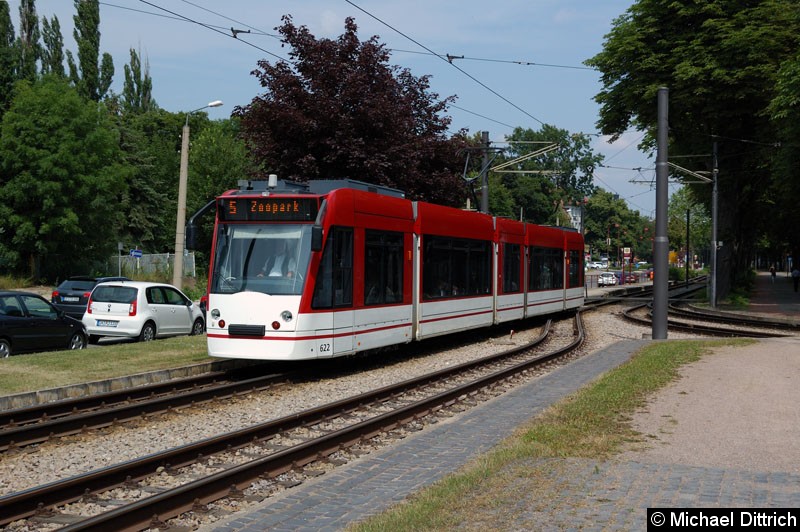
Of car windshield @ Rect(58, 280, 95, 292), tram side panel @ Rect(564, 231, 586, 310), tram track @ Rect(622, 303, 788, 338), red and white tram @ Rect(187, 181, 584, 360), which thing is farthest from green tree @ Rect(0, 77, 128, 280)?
red and white tram @ Rect(187, 181, 584, 360)

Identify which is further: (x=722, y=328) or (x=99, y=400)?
(x=722, y=328)

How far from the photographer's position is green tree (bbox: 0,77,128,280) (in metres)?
40.3

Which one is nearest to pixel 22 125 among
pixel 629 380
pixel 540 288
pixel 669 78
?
pixel 540 288

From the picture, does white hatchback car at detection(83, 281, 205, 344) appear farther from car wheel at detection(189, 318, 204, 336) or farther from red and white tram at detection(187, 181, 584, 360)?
red and white tram at detection(187, 181, 584, 360)

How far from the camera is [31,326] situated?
16.3m

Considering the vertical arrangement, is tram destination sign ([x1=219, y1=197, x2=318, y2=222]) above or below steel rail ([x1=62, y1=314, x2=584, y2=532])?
above

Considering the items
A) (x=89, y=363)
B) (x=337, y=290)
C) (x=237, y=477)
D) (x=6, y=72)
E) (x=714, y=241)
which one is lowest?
(x=237, y=477)

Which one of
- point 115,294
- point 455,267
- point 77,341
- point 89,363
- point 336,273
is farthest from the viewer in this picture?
point 115,294

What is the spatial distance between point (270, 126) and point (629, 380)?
15121mm

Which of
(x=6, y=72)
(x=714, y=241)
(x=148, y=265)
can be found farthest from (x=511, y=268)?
(x=6, y=72)

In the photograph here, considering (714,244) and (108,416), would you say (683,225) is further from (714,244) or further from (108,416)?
(108,416)

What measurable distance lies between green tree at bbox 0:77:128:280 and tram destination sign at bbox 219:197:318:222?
29.2 meters

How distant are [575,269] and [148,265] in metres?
26.5

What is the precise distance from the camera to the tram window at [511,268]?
22953 mm
